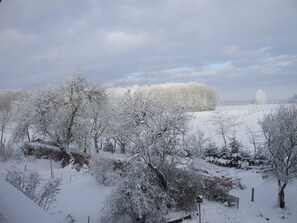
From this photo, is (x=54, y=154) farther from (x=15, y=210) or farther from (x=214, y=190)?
(x=15, y=210)

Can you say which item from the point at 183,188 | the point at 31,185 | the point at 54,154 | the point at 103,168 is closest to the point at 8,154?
the point at 54,154

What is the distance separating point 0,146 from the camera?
24734 millimetres

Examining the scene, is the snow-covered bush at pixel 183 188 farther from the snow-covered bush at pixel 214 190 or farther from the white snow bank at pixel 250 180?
the white snow bank at pixel 250 180

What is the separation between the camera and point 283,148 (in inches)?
724

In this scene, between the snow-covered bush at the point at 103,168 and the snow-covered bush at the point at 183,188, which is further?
the snow-covered bush at the point at 103,168

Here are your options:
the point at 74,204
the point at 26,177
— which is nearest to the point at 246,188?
the point at 74,204

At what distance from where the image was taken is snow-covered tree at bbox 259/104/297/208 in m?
17.9

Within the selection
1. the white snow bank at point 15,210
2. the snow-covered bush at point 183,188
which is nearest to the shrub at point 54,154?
the snow-covered bush at point 183,188

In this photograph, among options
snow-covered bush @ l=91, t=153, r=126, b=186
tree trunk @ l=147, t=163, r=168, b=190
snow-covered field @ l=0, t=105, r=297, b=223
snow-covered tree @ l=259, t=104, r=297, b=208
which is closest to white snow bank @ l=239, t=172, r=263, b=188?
snow-covered field @ l=0, t=105, r=297, b=223

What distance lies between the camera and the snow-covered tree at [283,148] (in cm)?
1788

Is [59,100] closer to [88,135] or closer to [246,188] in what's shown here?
[88,135]

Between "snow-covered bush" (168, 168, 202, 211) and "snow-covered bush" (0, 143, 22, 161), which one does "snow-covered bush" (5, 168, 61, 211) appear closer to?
"snow-covered bush" (168, 168, 202, 211)

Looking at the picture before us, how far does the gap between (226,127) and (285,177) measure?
77.9 ft

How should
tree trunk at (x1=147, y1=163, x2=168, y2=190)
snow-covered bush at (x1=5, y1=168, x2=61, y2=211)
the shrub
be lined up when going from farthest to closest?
1. the shrub
2. tree trunk at (x1=147, y1=163, x2=168, y2=190)
3. snow-covered bush at (x1=5, y1=168, x2=61, y2=211)
